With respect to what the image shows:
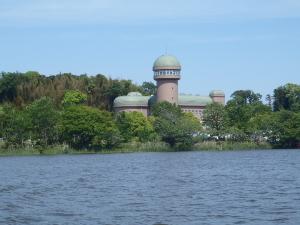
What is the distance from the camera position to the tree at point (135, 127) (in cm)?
8775

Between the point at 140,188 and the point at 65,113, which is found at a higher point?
the point at 65,113

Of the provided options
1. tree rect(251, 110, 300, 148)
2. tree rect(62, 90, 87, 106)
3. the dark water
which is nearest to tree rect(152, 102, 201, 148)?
tree rect(251, 110, 300, 148)

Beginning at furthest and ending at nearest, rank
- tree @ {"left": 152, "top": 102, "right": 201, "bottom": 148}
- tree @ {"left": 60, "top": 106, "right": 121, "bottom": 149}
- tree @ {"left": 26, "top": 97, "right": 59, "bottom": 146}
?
tree @ {"left": 152, "top": 102, "right": 201, "bottom": 148}, tree @ {"left": 26, "top": 97, "right": 59, "bottom": 146}, tree @ {"left": 60, "top": 106, "right": 121, "bottom": 149}

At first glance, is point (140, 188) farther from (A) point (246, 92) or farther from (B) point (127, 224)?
(A) point (246, 92)

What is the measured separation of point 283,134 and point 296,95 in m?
40.6

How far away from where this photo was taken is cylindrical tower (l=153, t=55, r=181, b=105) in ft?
395

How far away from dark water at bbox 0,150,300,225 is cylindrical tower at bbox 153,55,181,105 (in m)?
75.3

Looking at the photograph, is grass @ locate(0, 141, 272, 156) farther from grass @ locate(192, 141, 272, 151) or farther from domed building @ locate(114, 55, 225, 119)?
domed building @ locate(114, 55, 225, 119)

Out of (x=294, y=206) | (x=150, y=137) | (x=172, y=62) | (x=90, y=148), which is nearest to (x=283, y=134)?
(x=150, y=137)

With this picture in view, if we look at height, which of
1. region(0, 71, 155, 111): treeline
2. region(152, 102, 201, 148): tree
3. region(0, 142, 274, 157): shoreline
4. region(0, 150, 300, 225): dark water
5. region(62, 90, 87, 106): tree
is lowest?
region(0, 150, 300, 225): dark water

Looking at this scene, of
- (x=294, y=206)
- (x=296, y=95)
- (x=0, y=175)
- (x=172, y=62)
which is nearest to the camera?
(x=294, y=206)

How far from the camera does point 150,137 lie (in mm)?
89750

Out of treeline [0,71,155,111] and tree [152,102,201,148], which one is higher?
treeline [0,71,155,111]

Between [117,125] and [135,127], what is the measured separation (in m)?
8.20
